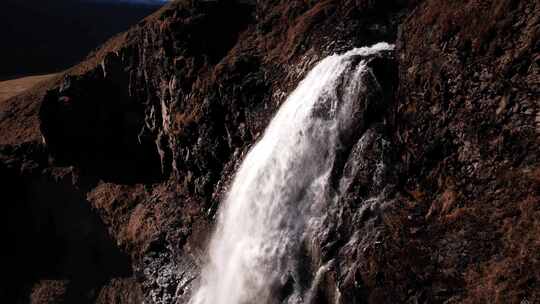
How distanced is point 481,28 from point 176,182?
1671 centimetres

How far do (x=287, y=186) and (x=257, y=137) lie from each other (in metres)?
4.61

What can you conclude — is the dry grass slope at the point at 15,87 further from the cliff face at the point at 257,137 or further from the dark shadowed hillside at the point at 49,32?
the dark shadowed hillside at the point at 49,32

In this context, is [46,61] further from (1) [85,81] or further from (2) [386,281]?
(2) [386,281]

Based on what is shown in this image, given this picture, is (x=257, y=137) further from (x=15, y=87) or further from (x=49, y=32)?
(x=49, y=32)

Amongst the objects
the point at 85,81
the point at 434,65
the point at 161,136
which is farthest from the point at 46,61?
the point at 434,65

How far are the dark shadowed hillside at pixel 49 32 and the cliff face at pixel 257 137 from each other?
49.3 metres

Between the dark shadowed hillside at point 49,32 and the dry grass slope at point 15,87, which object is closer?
the dry grass slope at point 15,87

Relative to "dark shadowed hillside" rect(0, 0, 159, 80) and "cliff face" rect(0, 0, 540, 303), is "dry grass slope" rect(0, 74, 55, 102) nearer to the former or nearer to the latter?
"cliff face" rect(0, 0, 540, 303)

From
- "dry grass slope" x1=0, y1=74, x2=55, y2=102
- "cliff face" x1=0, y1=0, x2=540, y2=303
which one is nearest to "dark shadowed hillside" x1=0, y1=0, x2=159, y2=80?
"dry grass slope" x1=0, y1=74, x2=55, y2=102

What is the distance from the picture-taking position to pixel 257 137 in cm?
1862

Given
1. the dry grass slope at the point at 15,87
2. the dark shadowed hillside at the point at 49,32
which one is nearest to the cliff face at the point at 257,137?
the dry grass slope at the point at 15,87

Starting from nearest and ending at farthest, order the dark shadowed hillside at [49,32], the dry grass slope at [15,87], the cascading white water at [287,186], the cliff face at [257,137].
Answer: the cliff face at [257,137], the cascading white water at [287,186], the dry grass slope at [15,87], the dark shadowed hillside at [49,32]

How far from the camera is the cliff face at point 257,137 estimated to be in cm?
962

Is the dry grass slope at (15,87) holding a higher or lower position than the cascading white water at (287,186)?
higher
